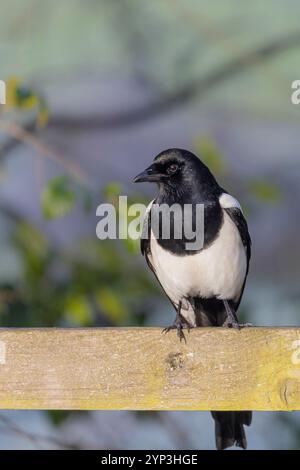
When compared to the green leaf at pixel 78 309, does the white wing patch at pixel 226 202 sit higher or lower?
higher

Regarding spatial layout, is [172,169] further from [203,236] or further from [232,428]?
[232,428]

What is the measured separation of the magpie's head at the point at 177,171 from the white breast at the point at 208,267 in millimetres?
127

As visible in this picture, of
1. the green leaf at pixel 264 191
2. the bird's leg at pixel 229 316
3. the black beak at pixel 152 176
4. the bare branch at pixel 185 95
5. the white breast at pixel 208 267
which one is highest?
the bare branch at pixel 185 95

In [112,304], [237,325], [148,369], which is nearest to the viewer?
[148,369]

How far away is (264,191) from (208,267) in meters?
0.48

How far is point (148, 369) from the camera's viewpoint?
2062 mm

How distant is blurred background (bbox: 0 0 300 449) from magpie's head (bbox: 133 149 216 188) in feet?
1.79

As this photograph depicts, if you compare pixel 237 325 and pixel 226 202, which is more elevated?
pixel 226 202

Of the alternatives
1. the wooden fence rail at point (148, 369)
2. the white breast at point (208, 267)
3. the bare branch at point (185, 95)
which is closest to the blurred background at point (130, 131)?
the bare branch at point (185, 95)

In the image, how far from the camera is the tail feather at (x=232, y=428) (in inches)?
94.3

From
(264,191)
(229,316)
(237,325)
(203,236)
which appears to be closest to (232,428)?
(237,325)

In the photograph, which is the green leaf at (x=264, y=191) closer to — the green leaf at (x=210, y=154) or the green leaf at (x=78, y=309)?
the green leaf at (x=210, y=154)

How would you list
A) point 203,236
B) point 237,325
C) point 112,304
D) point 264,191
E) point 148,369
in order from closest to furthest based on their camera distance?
point 148,369 < point 237,325 < point 203,236 < point 264,191 < point 112,304

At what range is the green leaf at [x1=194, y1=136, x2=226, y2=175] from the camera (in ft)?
10.5
